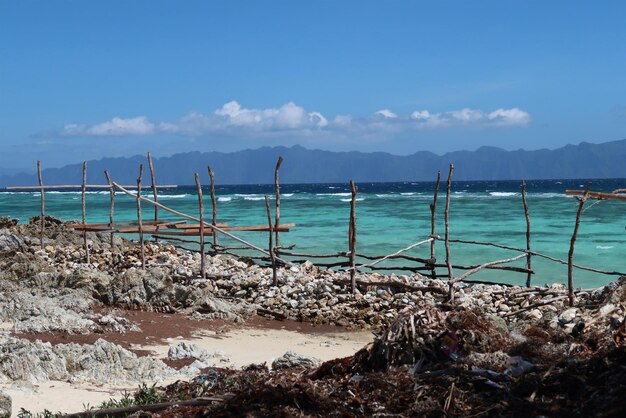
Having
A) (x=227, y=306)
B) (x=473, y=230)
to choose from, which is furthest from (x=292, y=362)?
(x=473, y=230)

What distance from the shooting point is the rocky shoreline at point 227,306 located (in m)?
5.19

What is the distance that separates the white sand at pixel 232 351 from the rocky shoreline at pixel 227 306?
0.34 m

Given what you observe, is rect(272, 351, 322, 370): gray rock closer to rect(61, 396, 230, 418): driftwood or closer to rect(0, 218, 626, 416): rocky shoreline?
rect(0, 218, 626, 416): rocky shoreline

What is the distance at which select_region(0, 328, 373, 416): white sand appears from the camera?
6344 mm

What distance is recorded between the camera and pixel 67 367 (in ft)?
24.3

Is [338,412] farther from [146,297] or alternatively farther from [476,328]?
[146,297]

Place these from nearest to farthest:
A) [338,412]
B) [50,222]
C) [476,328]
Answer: [338,412] → [476,328] → [50,222]

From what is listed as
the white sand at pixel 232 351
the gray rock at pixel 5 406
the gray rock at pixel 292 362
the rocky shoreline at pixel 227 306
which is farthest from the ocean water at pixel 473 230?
the gray rock at pixel 5 406

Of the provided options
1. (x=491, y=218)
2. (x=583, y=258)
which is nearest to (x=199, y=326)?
(x=583, y=258)

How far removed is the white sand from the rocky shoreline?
34cm

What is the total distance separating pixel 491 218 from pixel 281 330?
2839 centimetres

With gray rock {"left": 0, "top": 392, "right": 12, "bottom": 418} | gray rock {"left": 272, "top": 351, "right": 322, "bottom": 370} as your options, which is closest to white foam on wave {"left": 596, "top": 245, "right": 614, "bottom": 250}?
gray rock {"left": 272, "top": 351, "right": 322, "bottom": 370}

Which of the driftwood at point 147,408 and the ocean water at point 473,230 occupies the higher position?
the driftwood at point 147,408

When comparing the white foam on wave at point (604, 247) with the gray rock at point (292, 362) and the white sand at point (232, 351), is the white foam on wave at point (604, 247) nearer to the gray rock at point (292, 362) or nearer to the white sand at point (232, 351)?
the white sand at point (232, 351)
